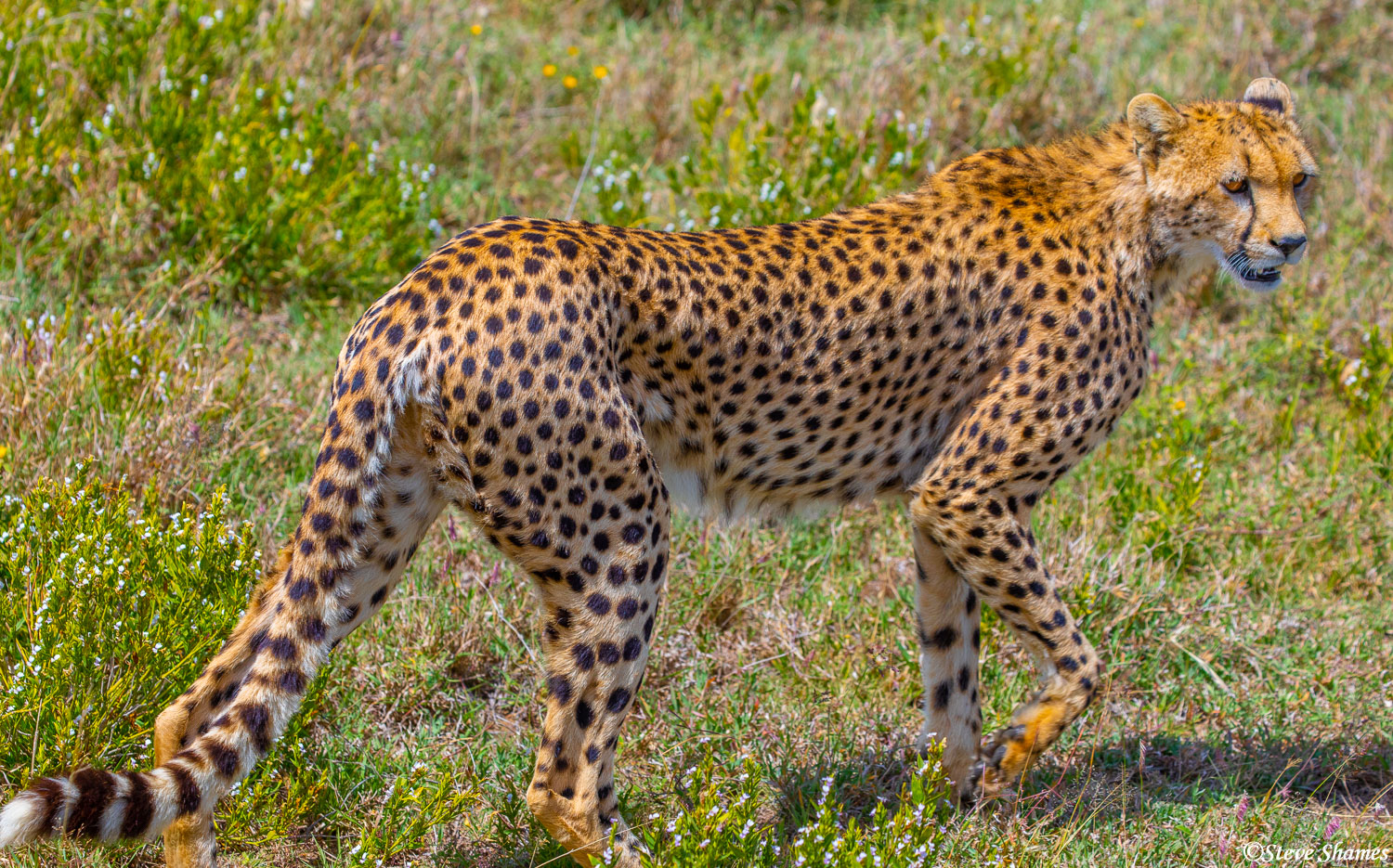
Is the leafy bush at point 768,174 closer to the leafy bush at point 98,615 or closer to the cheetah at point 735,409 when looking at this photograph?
the cheetah at point 735,409

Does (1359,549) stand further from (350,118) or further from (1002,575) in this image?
(350,118)

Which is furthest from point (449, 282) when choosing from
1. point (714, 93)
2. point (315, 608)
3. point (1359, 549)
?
point (1359, 549)

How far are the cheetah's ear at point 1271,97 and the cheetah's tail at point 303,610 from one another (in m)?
2.77

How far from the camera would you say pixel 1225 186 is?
3826mm

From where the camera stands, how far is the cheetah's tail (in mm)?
2807

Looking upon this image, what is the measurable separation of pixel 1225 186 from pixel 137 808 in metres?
3.18

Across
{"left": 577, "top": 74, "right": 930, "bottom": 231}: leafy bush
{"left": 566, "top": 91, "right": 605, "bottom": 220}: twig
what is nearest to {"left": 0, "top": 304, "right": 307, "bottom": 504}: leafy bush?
{"left": 566, "top": 91, "right": 605, "bottom": 220}: twig

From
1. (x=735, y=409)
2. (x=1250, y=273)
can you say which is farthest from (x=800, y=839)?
(x=1250, y=273)

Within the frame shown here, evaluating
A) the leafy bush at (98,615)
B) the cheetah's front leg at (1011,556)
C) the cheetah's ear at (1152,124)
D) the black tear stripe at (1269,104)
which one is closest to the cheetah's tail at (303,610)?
the leafy bush at (98,615)

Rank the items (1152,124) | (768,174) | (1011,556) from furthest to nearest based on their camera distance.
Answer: (768,174) < (1152,124) < (1011,556)

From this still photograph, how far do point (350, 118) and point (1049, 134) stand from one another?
3422 mm

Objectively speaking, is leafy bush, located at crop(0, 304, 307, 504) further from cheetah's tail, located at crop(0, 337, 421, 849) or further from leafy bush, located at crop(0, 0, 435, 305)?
cheetah's tail, located at crop(0, 337, 421, 849)

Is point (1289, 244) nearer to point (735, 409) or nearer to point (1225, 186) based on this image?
point (1225, 186)

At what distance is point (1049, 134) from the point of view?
22.4ft
